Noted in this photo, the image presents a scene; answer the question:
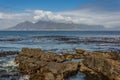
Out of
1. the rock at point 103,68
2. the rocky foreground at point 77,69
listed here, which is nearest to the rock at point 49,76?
the rocky foreground at point 77,69

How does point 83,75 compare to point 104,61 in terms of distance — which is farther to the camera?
point 83,75

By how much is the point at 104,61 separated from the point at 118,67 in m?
1.56

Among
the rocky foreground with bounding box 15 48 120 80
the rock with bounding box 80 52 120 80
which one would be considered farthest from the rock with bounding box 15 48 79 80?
the rock with bounding box 80 52 120 80

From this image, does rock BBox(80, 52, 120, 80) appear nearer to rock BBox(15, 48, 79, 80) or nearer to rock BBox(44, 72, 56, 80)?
rock BBox(15, 48, 79, 80)

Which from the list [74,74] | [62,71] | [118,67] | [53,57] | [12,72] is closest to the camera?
[118,67]

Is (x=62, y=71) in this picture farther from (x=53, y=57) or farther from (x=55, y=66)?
(x=53, y=57)

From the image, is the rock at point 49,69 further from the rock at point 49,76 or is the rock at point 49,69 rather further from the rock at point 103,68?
the rock at point 103,68

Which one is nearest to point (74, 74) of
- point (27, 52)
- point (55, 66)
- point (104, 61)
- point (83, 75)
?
point (83, 75)

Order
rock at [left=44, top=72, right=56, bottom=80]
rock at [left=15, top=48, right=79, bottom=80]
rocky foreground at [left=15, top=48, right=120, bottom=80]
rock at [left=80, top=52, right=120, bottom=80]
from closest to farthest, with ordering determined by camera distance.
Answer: rock at [left=80, top=52, right=120, bottom=80], rocky foreground at [left=15, top=48, right=120, bottom=80], rock at [left=44, top=72, right=56, bottom=80], rock at [left=15, top=48, right=79, bottom=80]

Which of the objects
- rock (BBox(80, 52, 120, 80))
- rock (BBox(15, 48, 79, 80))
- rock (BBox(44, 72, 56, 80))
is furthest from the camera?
rock (BBox(15, 48, 79, 80))

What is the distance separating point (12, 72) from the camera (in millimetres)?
31938

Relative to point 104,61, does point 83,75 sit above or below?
below

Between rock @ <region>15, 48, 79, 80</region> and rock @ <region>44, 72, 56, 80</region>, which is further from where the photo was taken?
rock @ <region>15, 48, 79, 80</region>

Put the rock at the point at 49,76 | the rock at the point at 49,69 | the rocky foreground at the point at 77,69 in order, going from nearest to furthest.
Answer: the rocky foreground at the point at 77,69, the rock at the point at 49,76, the rock at the point at 49,69
